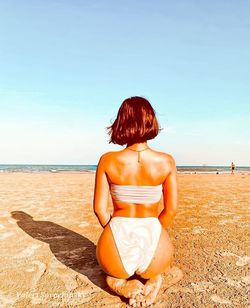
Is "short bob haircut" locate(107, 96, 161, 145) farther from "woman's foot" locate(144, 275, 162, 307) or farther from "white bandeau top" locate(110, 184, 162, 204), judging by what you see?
"woman's foot" locate(144, 275, 162, 307)

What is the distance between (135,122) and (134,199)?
2.76ft

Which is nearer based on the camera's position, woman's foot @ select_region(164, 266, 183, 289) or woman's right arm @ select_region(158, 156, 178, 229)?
woman's right arm @ select_region(158, 156, 178, 229)

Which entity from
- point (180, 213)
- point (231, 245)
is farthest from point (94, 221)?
point (231, 245)

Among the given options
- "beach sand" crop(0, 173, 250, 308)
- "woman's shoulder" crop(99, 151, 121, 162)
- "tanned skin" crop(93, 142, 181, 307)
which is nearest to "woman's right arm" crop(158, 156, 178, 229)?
"tanned skin" crop(93, 142, 181, 307)

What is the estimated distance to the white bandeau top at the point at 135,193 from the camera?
3.36 meters

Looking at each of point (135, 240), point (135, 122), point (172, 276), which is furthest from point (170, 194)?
point (172, 276)

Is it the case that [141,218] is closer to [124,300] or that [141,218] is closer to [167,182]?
[167,182]

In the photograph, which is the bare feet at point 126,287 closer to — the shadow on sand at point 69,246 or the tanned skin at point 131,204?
the tanned skin at point 131,204

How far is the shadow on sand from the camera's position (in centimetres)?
421

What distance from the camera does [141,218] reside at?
3.43m

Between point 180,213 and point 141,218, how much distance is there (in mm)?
5123

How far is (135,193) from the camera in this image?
11.0ft

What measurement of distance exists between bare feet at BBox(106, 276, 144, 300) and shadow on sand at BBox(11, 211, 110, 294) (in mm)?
269

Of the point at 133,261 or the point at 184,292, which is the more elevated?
the point at 133,261
